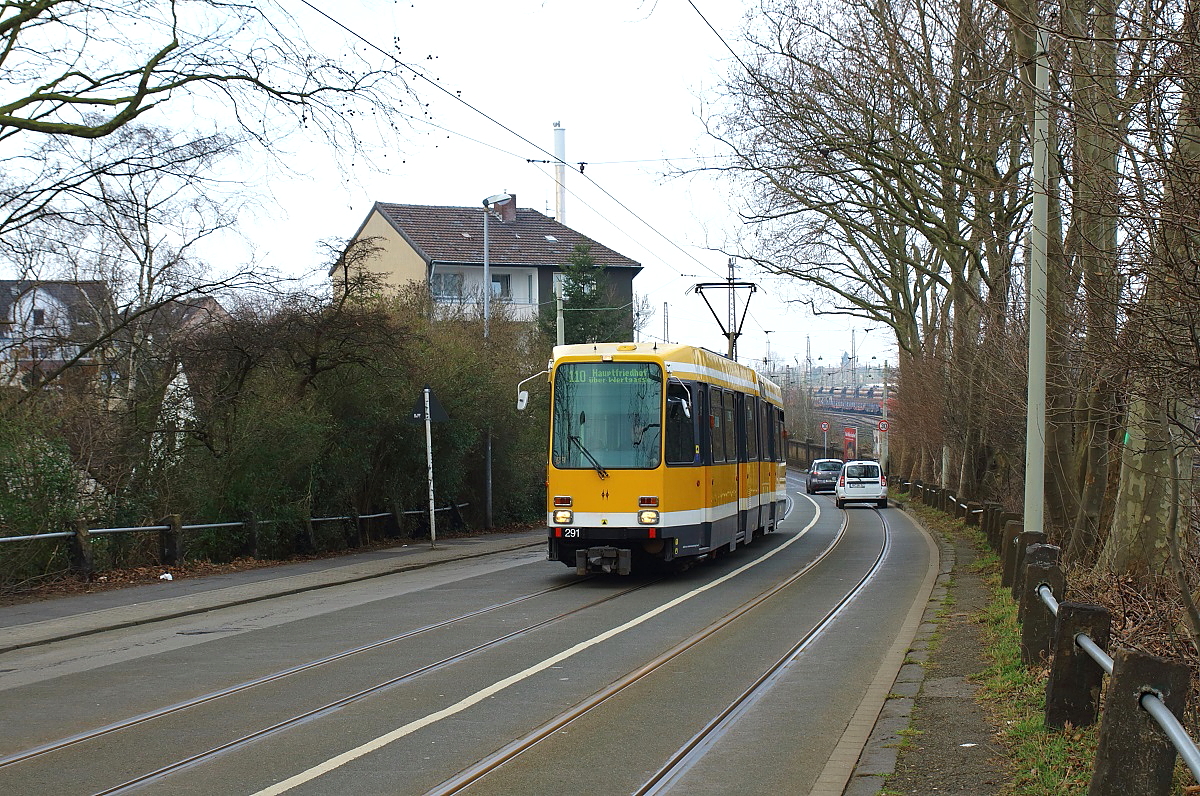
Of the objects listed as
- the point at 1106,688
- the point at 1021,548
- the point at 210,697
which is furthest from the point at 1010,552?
the point at 210,697

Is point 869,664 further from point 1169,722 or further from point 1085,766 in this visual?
point 1169,722

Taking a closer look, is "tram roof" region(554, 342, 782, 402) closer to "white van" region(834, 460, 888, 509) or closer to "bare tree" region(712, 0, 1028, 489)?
"bare tree" region(712, 0, 1028, 489)

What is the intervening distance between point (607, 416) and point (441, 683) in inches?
321

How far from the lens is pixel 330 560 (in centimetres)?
2211

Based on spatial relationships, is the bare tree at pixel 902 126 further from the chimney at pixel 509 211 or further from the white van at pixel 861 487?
the chimney at pixel 509 211

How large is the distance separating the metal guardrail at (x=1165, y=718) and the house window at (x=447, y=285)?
4945 centimetres

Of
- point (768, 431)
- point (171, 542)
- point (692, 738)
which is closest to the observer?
point (692, 738)

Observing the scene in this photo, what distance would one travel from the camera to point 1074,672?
7453 mm

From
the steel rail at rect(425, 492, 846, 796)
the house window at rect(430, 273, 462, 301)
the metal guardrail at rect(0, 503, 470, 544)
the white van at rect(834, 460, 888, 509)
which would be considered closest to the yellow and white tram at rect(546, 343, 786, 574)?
the steel rail at rect(425, 492, 846, 796)

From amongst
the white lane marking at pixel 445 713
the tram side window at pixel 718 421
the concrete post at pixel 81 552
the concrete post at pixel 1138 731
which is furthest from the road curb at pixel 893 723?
the concrete post at pixel 81 552

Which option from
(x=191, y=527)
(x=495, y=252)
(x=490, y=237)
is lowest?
(x=191, y=527)

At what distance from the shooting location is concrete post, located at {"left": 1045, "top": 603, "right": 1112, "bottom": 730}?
7.30 m

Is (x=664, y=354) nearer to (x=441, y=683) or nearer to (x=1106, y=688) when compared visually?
(x=441, y=683)

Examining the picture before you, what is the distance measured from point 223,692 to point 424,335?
18.0 m
